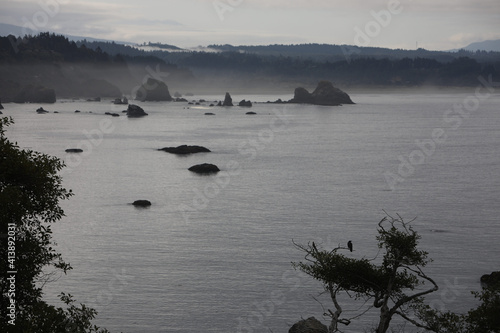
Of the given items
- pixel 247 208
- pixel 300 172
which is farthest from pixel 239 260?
pixel 300 172

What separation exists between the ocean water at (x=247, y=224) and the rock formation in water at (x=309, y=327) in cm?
305

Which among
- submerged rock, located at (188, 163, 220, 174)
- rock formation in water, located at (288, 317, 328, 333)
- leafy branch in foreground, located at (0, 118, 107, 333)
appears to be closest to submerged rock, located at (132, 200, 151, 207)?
submerged rock, located at (188, 163, 220, 174)

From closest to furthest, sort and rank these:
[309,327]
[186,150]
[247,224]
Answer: [309,327] < [247,224] < [186,150]

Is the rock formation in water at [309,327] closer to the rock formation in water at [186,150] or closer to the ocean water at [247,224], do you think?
the ocean water at [247,224]

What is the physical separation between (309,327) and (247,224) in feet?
97.1

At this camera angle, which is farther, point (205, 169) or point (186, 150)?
point (186, 150)

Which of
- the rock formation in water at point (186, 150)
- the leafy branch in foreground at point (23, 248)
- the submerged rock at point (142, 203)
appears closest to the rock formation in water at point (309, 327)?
the leafy branch in foreground at point (23, 248)

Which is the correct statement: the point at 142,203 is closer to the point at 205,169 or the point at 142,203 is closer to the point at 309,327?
the point at 205,169

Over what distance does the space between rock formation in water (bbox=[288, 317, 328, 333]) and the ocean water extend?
10.0 feet

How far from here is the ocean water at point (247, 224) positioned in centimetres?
4221

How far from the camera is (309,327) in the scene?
115 feet

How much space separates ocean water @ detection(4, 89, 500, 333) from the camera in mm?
42206

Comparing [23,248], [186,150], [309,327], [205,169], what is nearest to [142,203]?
[205,169]

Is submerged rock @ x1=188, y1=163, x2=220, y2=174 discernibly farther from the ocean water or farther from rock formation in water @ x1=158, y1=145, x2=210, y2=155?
rock formation in water @ x1=158, y1=145, x2=210, y2=155
